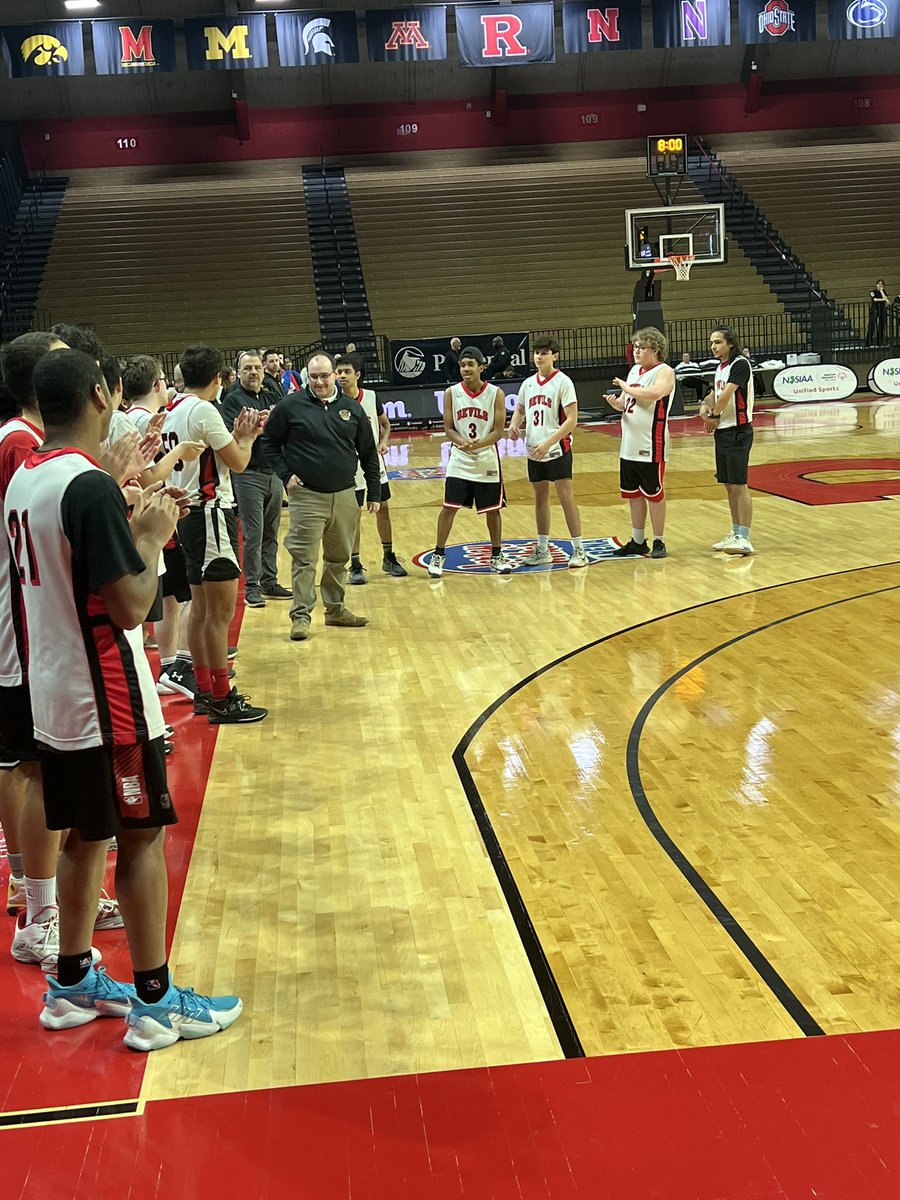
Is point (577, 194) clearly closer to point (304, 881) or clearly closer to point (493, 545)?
point (493, 545)

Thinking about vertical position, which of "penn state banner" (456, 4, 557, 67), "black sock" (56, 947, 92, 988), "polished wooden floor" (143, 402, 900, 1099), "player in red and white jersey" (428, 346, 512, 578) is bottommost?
"polished wooden floor" (143, 402, 900, 1099)

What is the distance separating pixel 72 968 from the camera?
3.32 meters

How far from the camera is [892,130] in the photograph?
3159 cm

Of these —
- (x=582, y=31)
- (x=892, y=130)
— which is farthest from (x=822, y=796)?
(x=892, y=130)

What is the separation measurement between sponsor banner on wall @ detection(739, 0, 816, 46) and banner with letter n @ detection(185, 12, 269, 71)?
10.7 metres

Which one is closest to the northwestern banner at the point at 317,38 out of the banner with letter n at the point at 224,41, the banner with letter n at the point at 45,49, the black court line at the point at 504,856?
the banner with letter n at the point at 224,41

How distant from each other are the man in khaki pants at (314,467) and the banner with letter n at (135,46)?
69.7 ft

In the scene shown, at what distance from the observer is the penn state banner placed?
26.2m

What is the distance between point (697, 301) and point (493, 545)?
18.2 m

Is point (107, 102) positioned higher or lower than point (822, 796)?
higher

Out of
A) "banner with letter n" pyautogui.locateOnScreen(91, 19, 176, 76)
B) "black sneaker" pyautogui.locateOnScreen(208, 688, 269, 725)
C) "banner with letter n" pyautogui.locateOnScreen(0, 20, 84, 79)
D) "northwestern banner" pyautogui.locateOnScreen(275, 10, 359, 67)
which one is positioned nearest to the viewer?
"black sneaker" pyautogui.locateOnScreen(208, 688, 269, 725)

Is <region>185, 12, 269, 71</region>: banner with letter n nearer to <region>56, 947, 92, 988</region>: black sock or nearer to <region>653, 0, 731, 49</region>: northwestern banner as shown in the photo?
<region>653, 0, 731, 49</region>: northwestern banner

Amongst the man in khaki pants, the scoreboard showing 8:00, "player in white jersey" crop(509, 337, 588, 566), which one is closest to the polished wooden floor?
the man in khaki pants

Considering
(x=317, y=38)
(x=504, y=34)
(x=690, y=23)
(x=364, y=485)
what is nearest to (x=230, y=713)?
(x=364, y=485)
